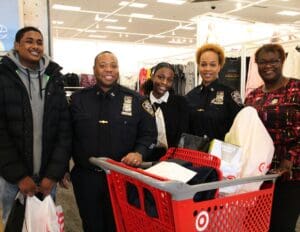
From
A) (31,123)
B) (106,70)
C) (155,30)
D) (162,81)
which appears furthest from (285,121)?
(155,30)

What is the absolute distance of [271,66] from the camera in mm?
2035

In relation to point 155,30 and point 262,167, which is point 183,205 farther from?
point 155,30

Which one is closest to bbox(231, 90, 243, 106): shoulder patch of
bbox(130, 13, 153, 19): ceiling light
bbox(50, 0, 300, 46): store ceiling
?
bbox(50, 0, 300, 46): store ceiling

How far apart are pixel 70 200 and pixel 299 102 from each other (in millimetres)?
3173

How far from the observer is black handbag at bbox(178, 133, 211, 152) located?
1666 mm

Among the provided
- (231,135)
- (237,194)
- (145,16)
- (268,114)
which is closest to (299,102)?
(268,114)

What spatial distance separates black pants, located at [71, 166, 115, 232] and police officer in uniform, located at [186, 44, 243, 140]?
2.64 feet

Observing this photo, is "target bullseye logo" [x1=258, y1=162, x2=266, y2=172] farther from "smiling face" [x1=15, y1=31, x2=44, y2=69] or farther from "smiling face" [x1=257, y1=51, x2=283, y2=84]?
"smiling face" [x1=15, y1=31, x2=44, y2=69]

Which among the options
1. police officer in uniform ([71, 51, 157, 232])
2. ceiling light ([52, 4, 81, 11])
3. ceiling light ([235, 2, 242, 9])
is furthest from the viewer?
ceiling light ([52, 4, 81, 11])

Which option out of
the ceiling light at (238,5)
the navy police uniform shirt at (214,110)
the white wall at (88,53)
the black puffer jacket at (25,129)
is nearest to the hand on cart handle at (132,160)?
the black puffer jacket at (25,129)

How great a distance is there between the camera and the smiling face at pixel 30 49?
2.05 m

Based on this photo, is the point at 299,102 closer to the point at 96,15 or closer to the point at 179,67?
the point at 179,67

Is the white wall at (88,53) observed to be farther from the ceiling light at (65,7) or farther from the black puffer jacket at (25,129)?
the black puffer jacket at (25,129)

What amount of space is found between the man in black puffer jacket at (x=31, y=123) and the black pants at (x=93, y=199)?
13cm
